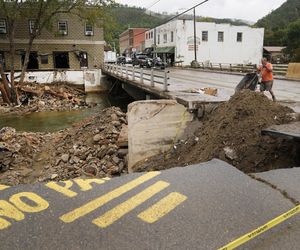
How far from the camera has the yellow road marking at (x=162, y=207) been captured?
3809 mm

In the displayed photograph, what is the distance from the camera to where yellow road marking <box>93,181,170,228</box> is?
370 centimetres

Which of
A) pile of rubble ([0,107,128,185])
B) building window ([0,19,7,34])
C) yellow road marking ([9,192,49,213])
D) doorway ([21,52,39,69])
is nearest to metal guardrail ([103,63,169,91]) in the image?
pile of rubble ([0,107,128,185])

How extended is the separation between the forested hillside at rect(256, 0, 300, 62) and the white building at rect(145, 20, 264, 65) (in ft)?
23.7

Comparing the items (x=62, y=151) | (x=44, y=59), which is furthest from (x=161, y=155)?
(x=44, y=59)

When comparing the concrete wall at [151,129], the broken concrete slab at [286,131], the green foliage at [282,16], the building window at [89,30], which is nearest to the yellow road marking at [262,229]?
the broken concrete slab at [286,131]

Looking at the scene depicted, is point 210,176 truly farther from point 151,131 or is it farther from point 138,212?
point 151,131

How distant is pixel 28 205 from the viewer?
3.98 m

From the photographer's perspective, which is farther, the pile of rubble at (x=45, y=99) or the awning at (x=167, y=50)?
the awning at (x=167, y=50)

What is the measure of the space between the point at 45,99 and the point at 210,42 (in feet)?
99.3

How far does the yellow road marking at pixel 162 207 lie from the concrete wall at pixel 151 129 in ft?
18.7

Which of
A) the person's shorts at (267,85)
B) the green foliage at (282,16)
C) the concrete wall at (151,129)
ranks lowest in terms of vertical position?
the concrete wall at (151,129)

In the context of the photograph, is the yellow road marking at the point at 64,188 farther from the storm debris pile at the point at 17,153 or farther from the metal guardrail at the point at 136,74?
the metal guardrail at the point at 136,74

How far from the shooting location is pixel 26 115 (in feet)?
78.2

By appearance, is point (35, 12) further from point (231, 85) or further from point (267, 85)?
point (267, 85)
